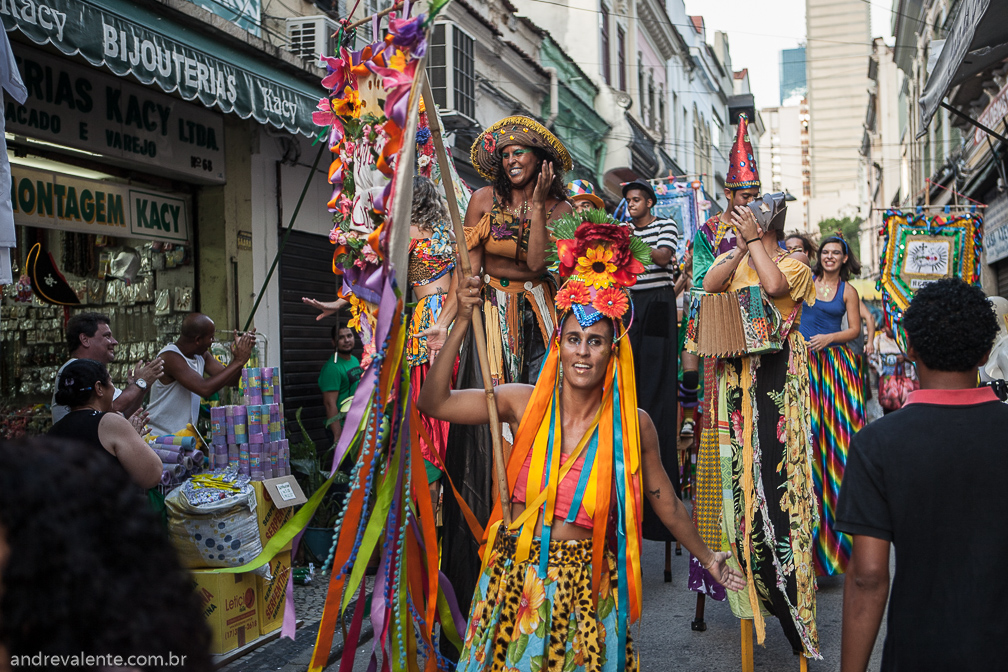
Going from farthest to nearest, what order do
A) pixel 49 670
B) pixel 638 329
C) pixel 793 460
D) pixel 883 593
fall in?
pixel 638 329 → pixel 793 460 → pixel 883 593 → pixel 49 670

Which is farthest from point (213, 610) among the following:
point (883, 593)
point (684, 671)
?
point (883, 593)

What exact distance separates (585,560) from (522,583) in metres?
0.21

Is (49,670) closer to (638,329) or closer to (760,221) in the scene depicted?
(760,221)

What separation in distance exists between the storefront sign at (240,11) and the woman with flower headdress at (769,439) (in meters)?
5.24

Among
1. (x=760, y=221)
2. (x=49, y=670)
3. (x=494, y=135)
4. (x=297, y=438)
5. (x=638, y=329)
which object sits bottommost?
(x=297, y=438)

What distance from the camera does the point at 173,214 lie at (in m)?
7.66

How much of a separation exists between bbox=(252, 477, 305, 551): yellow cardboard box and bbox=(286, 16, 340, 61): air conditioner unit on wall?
4.88 metres

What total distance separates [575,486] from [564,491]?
1.5 inches

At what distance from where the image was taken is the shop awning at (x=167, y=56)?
183 inches

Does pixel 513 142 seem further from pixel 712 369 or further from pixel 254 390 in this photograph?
pixel 254 390

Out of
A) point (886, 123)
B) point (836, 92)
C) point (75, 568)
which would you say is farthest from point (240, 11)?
point (836, 92)

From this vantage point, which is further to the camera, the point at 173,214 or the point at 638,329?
the point at 173,214

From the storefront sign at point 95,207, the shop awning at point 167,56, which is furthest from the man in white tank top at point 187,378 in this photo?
the shop awning at point 167,56

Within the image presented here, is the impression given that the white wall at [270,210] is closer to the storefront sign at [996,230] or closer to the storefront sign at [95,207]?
the storefront sign at [95,207]
